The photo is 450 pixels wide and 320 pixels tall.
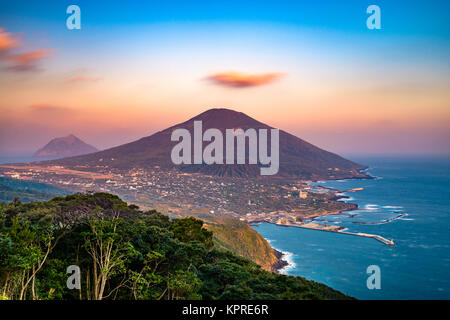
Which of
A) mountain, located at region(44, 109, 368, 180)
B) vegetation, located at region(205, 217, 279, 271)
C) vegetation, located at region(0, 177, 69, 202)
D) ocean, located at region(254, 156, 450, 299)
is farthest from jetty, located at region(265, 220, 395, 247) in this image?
mountain, located at region(44, 109, 368, 180)

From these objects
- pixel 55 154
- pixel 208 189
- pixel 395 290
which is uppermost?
pixel 55 154

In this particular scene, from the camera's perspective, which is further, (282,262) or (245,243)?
(245,243)

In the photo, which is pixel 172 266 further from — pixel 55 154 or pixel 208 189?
pixel 55 154

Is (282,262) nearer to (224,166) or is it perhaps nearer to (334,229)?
(334,229)

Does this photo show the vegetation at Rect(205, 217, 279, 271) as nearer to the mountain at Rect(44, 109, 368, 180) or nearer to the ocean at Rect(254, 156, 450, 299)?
the ocean at Rect(254, 156, 450, 299)

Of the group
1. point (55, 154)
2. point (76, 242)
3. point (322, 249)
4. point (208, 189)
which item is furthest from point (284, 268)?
point (55, 154)

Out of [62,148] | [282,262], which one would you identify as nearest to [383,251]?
[282,262]
